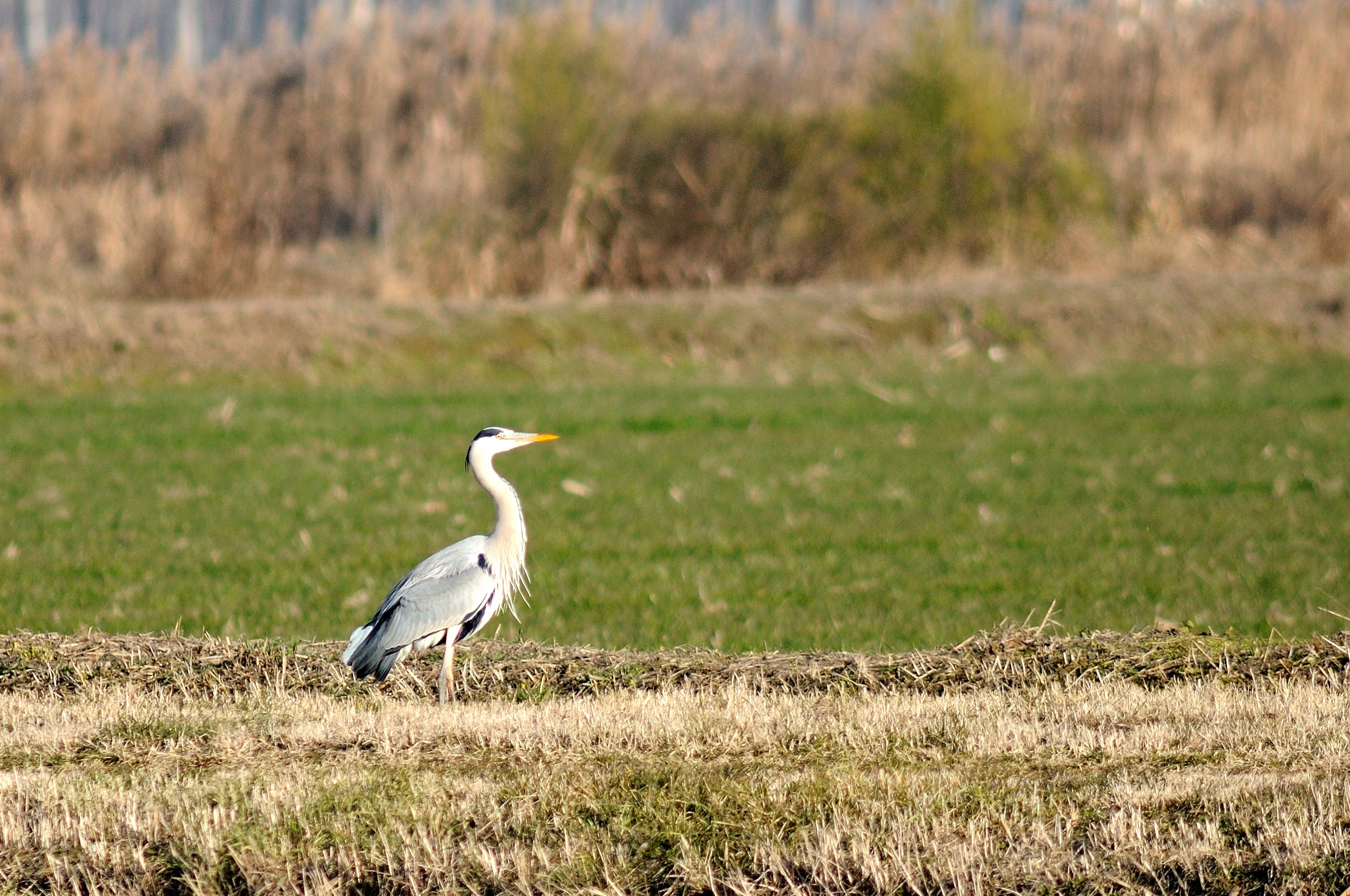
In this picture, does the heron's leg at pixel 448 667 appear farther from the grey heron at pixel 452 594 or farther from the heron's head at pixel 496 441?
the heron's head at pixel 496 441

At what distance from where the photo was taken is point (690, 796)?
18.3 ft

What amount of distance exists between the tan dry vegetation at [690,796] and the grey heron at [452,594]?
27cm

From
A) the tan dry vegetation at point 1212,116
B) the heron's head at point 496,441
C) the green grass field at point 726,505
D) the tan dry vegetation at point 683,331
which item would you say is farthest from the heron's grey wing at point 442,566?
the tan dry vegetation at point 1212,116

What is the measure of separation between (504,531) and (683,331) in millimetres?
17867

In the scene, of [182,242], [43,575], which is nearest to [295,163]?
[182,242]

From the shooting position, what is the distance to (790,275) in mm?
29469

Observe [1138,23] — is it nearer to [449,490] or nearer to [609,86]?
[609,86]

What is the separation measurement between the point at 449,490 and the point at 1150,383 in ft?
35.1

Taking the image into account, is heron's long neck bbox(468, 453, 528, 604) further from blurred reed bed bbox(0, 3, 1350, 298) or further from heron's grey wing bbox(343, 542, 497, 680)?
blurred reed bed bbox(0, 3, 1350, 298)

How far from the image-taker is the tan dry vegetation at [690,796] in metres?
5.17

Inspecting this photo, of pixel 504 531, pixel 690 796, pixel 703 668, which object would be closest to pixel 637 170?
pixel 703 668

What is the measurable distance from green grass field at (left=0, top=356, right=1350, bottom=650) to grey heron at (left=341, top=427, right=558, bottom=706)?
7.01ft

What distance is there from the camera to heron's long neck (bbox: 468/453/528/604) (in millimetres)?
7219

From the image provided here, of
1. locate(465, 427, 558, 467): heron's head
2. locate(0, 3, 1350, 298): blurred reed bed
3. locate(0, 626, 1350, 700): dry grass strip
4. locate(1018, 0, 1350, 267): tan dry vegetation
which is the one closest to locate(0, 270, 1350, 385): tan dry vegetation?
locate(0, 3, 1350, 298): blurred reed bed
